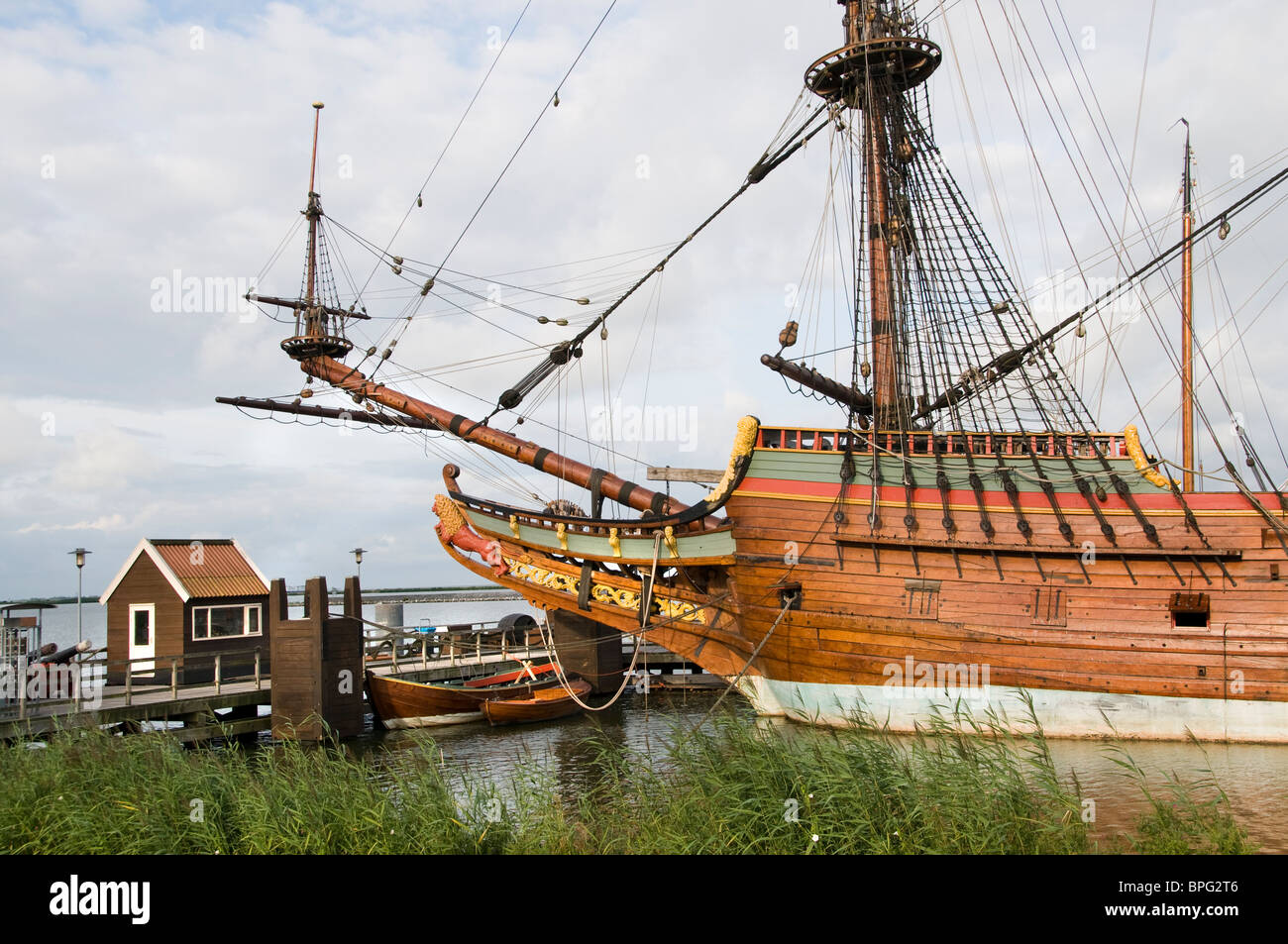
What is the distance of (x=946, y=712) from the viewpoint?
1457 cm

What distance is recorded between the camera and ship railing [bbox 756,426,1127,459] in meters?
15.3

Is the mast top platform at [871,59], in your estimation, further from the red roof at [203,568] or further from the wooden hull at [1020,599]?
the red roof at [203,568]

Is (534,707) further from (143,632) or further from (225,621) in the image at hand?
(143,632)

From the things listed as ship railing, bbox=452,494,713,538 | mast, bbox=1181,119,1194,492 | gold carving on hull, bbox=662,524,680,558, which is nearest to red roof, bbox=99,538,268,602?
ship railing, bbox=452,494,713,538

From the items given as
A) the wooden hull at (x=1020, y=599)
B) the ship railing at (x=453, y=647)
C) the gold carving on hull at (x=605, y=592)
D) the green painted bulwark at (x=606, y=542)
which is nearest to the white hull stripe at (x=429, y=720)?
the ship railing at (x=453, y=647)

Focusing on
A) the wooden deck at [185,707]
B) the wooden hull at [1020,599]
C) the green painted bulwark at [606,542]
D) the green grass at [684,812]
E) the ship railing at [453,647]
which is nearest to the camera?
the green grass at [684,812]

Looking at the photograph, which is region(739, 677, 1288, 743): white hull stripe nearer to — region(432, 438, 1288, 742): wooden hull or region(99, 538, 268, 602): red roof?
region(432, 438, 1288, 742): wooden hull

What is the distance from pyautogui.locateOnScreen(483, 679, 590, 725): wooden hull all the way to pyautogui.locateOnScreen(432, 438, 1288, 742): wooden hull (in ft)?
17.7

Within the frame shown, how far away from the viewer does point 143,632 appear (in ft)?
62.6

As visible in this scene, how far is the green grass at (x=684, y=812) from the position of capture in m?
6.53

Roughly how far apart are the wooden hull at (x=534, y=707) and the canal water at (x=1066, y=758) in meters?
0.24

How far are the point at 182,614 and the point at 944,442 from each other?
1492 cm
